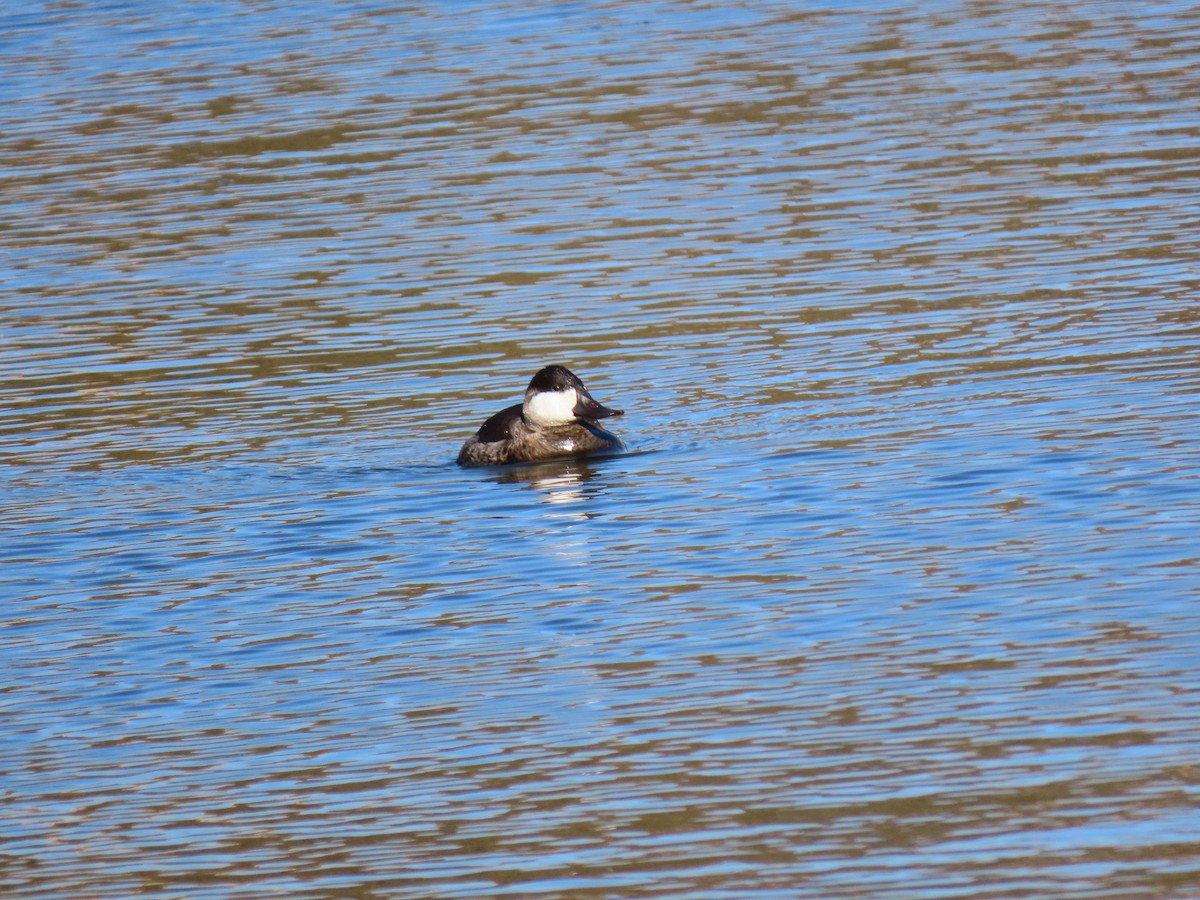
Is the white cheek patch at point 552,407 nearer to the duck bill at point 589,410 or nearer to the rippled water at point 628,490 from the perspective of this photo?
the duck bill at point 589,410

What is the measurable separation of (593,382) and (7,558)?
14.8 ft

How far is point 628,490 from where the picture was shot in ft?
38.8

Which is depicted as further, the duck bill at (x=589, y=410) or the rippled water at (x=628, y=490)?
the duck bill at (x=589, y=410)

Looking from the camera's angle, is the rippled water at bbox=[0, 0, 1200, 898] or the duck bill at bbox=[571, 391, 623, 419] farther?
the duck bill at bbox=[571, 391, 623, 419]

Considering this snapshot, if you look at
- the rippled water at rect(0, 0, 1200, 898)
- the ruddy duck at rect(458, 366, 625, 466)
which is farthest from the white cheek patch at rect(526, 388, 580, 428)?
the rippled water at rect(0, 0, 1200, 898)

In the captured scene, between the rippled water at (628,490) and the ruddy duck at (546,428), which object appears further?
the ruddy duck at (546,428)

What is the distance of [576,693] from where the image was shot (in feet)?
26.6

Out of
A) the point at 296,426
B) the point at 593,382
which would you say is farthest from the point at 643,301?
the point at 296,426

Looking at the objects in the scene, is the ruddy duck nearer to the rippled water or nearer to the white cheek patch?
the white cheek patch

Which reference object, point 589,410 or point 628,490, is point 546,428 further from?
point 628,490

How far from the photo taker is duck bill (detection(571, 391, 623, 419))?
12.8 metres

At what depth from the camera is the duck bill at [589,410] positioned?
12.8 metres

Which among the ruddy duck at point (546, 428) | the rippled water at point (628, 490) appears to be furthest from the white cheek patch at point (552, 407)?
the rippled water at point (628, 490)

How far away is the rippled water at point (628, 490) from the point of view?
22.6 feet
